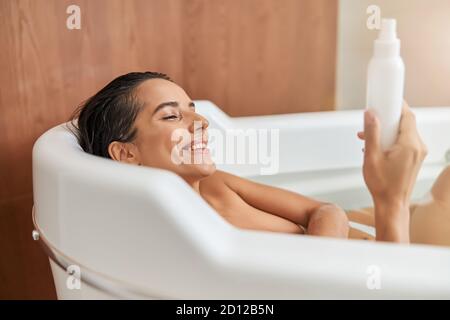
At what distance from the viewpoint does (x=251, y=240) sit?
85cm

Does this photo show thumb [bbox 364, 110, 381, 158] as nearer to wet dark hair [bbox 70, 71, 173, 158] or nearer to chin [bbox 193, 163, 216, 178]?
chin [bbox 193, 163, 216, 178]

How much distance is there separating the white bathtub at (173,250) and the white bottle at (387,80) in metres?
0.21

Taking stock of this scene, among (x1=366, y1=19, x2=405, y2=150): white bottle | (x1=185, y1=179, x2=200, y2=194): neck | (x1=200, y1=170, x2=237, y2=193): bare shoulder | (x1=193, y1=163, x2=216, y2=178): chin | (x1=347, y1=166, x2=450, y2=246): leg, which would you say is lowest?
(x1=347, y1=166, x2=450, y2=246): leg

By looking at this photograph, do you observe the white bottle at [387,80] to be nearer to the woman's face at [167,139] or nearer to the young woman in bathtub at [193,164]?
the young woman in bathtub at [193,164]

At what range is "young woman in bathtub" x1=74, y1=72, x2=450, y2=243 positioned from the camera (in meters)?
1.02

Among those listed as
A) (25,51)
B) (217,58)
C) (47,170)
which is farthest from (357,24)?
(47,170)

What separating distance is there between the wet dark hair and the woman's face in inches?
0.6

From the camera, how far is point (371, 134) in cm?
93

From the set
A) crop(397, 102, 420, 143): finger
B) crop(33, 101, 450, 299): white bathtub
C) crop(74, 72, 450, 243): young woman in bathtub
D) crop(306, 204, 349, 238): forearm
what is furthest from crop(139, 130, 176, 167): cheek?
crop(397, 102, 420, 143): finger

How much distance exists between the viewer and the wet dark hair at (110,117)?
118cm

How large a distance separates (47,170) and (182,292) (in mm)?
327

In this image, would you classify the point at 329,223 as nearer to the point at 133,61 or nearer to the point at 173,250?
the point at 173,250

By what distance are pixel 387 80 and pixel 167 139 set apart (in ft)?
1.42

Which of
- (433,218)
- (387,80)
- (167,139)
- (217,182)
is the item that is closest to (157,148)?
(167,139)
